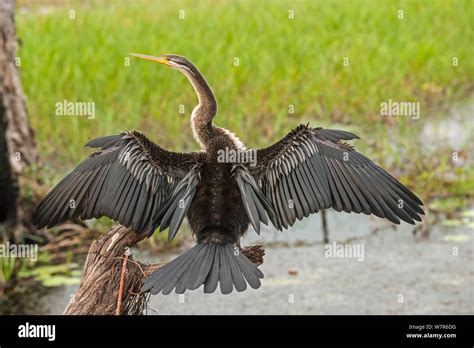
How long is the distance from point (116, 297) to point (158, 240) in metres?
3.15

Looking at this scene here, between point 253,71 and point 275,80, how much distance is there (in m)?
0.34

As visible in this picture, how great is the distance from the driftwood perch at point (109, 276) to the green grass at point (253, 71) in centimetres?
412

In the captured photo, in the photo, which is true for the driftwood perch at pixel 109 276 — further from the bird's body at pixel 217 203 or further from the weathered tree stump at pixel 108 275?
the bird's body at pixel 217 203

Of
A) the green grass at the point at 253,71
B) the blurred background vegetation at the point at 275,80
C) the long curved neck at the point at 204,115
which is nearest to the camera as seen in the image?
the long curved neck at the point at 204,115

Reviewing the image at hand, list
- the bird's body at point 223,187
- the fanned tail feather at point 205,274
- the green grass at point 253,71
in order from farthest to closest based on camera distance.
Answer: the green grass at point 253,71 → the bird's body at point 223,187 → the fanned tail feather at point 205,274

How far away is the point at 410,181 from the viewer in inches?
321

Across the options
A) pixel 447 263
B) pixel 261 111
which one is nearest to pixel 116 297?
pixel 447 263

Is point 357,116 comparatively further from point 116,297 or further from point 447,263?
point 116,297

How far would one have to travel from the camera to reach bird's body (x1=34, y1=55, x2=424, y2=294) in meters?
4.20

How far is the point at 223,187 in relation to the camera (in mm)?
4309

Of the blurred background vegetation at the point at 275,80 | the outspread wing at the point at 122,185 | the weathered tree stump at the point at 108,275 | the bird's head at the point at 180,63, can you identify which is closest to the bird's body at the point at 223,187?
the outspread wing at the point at 122,185

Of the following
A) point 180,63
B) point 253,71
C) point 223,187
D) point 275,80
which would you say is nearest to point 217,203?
point 223,187

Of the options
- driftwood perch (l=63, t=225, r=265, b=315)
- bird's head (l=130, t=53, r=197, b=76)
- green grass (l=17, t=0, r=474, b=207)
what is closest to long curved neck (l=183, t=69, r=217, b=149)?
bird's head (l=130, t=53, r=197, b=76)

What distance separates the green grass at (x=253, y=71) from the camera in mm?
8891
